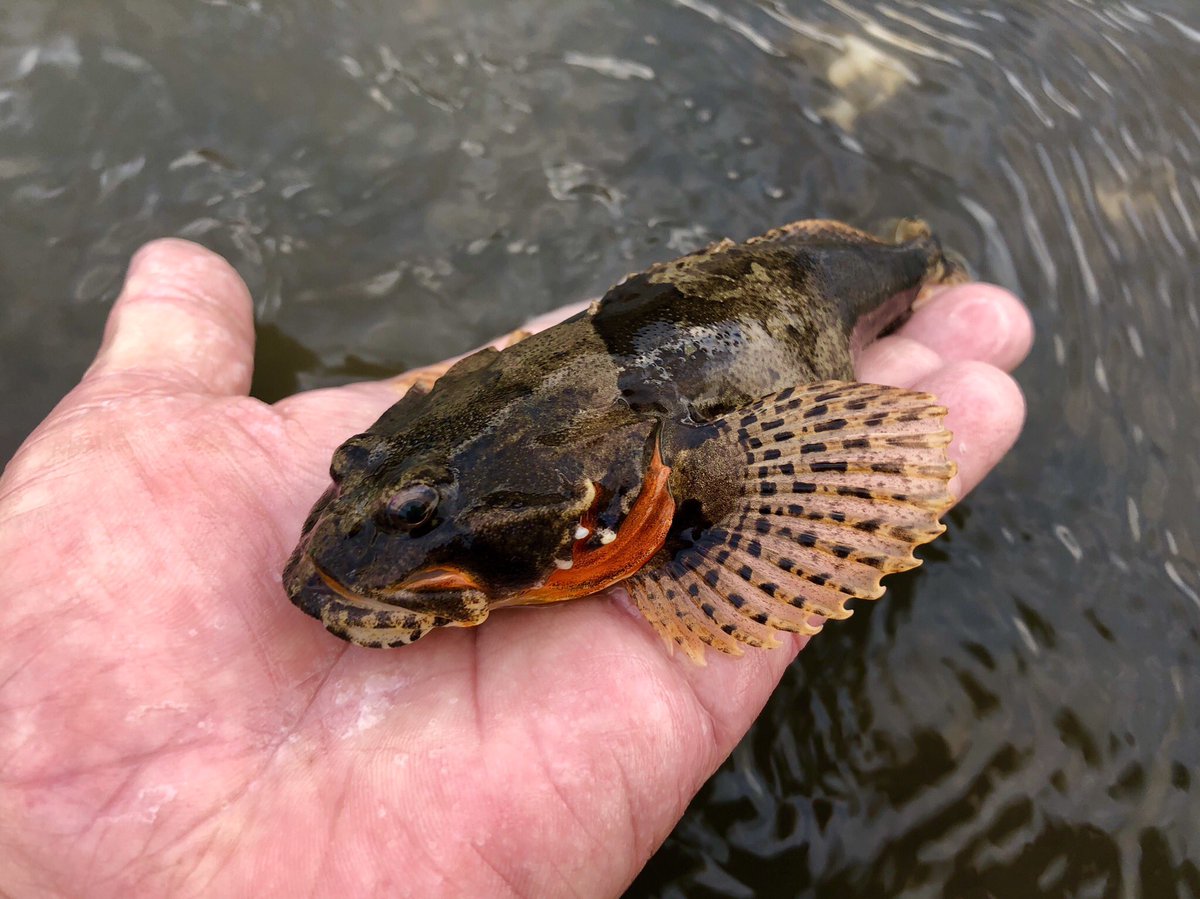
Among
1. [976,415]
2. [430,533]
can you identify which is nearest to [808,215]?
[976,415]

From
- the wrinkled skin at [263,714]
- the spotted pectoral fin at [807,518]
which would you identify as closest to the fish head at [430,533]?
the wrinkled skin at [263,714]

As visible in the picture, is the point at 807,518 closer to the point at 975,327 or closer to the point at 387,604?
the point at 387,604

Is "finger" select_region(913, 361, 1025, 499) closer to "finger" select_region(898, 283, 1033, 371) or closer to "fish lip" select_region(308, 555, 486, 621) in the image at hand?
"finger" select_region(898, 283, 1033, 371)

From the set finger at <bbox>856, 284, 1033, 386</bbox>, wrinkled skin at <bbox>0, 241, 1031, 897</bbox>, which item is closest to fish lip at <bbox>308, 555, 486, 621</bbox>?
wrinkled skin at <bbox>0, 241, 1031, 897</bbox>

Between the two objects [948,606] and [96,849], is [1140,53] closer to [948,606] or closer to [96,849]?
[948,606]

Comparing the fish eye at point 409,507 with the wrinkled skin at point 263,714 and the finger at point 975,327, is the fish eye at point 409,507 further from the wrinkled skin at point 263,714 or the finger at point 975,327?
the finger at point 975,327
